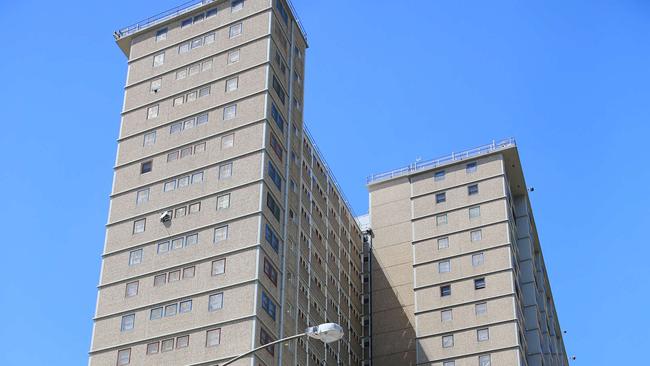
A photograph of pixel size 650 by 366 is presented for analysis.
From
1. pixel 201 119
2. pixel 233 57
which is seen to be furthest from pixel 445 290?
pixel 233 57

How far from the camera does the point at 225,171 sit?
230ft

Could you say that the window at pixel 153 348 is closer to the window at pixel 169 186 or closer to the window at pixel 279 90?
the window at pixel 169 186

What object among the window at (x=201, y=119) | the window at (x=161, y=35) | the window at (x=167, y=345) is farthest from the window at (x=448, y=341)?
the window at (x=161, y=35)

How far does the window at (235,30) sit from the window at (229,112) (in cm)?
677

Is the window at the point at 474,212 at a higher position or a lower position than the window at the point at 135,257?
higher

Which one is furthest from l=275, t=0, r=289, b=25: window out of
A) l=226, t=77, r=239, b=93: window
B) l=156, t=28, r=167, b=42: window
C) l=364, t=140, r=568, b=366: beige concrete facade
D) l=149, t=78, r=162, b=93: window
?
l=364, t=140, r=568, b=366: beige concrete facade

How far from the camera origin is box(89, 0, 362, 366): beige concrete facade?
214 ft

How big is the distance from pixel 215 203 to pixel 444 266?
25942 mm

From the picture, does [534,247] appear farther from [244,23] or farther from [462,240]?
[244,23]

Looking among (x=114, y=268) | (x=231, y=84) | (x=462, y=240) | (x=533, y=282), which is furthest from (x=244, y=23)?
(x=533, y=282)

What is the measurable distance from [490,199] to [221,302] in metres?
32.0

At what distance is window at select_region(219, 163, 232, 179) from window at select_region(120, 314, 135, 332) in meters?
11.4

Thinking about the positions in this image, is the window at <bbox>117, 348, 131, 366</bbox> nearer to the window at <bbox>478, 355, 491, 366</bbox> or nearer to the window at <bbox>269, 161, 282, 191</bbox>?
the window at <bbox>269, 161, 282, 191</bbox>

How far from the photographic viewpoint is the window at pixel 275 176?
70.1m
